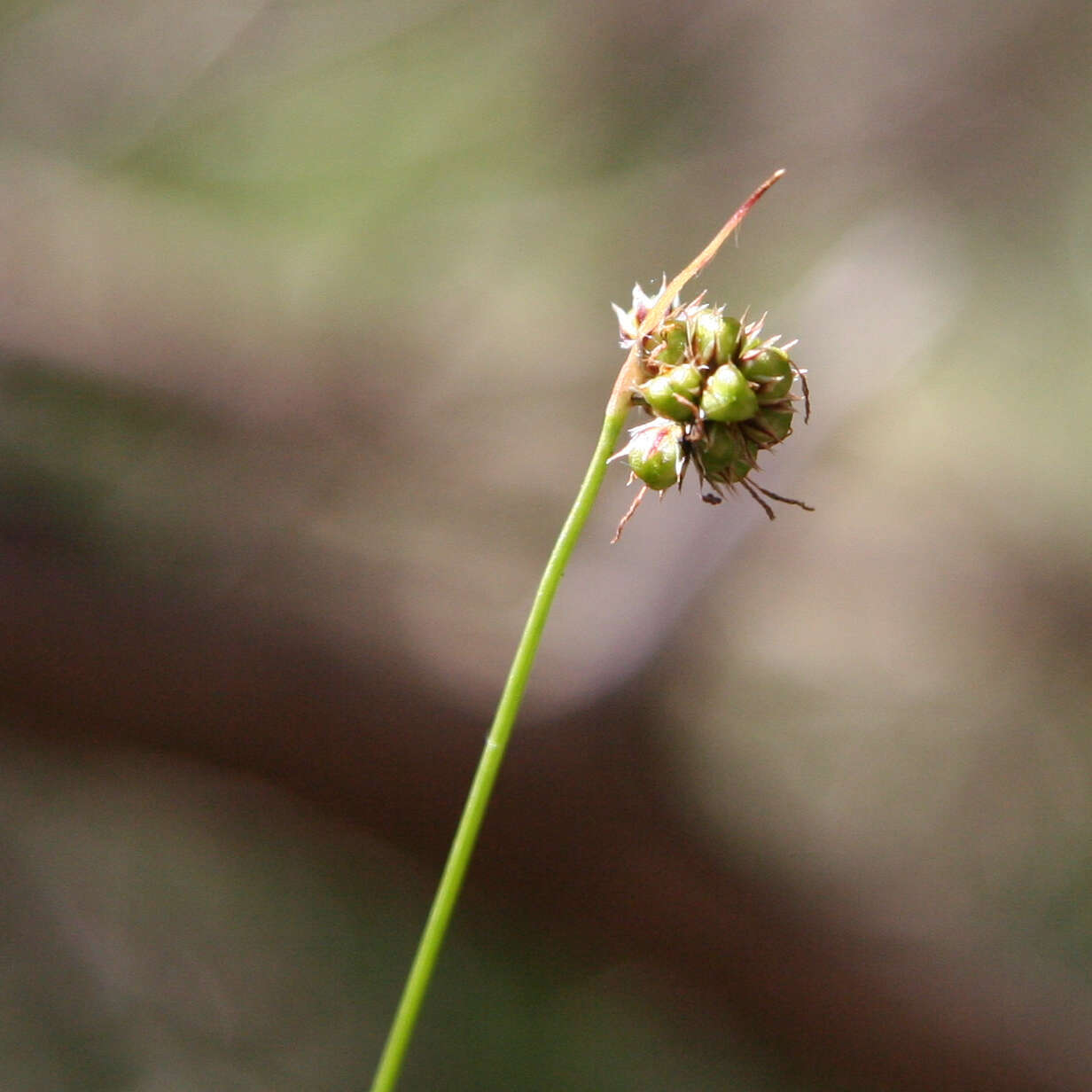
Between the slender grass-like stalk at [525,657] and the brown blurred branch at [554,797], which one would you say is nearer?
the slender grass-like stalk at [525,657]

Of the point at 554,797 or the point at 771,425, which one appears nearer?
the point at 771,425

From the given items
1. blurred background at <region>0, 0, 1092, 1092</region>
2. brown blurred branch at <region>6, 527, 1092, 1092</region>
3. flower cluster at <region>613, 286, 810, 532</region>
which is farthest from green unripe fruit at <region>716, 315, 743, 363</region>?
brown blurred branch at <region>6, 527, 1092, 1092</region>

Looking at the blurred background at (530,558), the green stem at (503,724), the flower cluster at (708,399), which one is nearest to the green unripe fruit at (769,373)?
the flower cluster at (708,399)

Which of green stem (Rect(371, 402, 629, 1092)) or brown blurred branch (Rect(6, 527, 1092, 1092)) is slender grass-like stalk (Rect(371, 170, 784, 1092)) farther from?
brown blurred branch (Rect(6, 527, 1092, 1092))

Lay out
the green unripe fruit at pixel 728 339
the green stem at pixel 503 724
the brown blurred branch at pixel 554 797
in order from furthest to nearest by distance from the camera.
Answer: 1. the brown blurred branch at pixel 554 797
2. the green unripe fruit at pixel 728 339
3. the green stem at pixel 503 724

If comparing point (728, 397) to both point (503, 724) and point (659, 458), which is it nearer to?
point (659, 458)

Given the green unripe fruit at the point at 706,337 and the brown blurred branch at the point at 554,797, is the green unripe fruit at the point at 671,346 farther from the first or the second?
the brown blurred branch at the point at 554,797

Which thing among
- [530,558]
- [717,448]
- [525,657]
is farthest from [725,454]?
[530,558]
